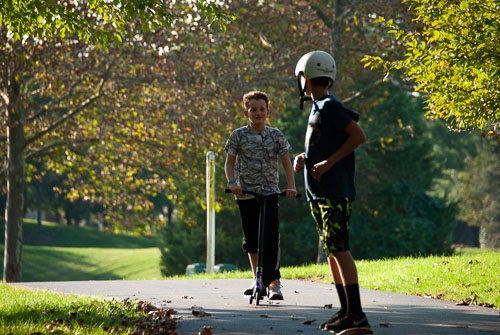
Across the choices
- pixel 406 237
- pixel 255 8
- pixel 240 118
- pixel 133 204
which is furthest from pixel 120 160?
pixel 406 237

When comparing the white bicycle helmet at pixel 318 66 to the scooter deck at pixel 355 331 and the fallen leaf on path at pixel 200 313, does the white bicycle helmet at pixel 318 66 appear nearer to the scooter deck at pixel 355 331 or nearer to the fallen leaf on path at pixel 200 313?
the scooter deck at pixel 355 331

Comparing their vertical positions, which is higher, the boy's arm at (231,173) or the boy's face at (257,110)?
the boy's face at (257,110)

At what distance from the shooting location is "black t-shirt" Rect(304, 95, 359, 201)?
5230 mm

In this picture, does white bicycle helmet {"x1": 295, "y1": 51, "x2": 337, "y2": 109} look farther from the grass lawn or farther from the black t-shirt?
the grass lawn

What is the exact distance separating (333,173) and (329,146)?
A: 0.21m

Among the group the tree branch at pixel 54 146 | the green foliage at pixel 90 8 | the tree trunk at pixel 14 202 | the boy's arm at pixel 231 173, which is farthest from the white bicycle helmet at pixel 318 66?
the tree trunk at pixel 14 202

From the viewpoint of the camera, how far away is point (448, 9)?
29.5 feet

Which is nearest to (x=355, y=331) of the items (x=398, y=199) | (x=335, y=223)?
(x=335, y=223)

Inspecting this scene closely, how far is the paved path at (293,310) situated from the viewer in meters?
5.77

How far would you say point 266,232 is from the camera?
7.05 m

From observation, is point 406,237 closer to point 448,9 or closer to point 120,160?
point 120,160

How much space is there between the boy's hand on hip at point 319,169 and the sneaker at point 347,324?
1059 millimetres

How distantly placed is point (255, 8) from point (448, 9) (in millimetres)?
10913

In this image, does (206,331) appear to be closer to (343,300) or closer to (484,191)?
(343,300)
